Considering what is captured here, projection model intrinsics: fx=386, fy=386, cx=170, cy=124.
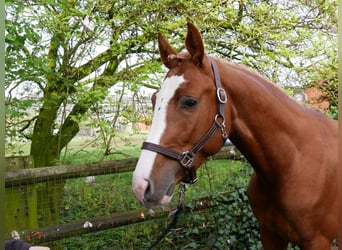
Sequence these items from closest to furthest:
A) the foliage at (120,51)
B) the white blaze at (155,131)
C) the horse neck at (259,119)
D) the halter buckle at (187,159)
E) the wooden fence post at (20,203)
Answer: the white blaze at (155,131) → the halter buckle at (187,159) → the horse neck at (259,119) → the wooden fence post at (20,203) → the foliage at (120,51)

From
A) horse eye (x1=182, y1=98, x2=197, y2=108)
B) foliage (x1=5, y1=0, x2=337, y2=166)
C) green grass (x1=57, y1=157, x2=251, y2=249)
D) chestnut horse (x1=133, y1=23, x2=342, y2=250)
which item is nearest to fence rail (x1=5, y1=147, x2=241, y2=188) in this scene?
foliage (x1=5, y1=0, x2=337, y2=166)

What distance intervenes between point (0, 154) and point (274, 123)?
1.44 metres

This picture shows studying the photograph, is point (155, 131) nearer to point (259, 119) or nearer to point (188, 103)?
point (188, 103)

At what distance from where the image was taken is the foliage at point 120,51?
2.88 m

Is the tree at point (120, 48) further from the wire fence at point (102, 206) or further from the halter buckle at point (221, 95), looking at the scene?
the halter buckle at point (221, 95)

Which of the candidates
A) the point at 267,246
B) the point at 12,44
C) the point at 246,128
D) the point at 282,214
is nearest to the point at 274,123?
the point at 246,128

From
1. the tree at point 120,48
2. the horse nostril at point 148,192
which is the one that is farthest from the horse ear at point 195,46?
the tree at point 120,48

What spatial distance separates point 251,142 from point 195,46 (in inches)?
21.2

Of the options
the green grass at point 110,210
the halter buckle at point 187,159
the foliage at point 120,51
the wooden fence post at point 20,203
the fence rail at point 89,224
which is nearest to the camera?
the halter buckle at point 187,159

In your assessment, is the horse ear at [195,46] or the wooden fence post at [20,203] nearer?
the horse ear at [195,46]

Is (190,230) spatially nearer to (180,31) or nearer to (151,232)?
(151,232)

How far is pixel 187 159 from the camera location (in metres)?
1.61

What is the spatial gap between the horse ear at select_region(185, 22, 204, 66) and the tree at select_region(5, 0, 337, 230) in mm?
1322

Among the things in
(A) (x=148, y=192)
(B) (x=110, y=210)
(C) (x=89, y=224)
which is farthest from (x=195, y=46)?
(B) (x=110, y=210)
